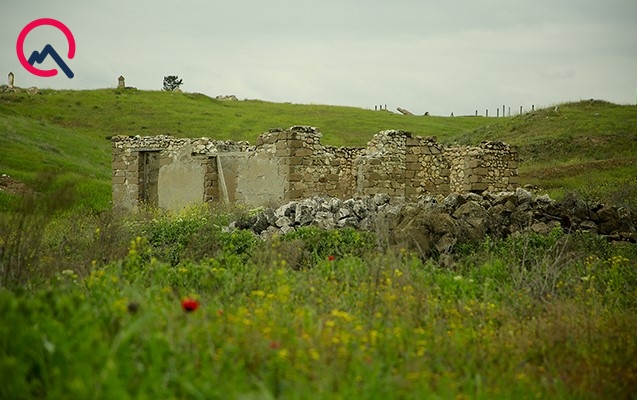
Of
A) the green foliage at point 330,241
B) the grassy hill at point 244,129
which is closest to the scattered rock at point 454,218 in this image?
the green foliage at point 330,241

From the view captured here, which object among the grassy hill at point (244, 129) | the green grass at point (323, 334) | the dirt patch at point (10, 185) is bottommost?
the dirt patch at point (10, 185)

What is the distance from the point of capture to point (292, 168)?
55.7ft

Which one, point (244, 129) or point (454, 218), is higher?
point (244, 129)

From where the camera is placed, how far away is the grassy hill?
83.9 feet

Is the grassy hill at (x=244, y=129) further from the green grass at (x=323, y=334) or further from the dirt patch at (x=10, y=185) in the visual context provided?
the green grass at (x=323, y=334)

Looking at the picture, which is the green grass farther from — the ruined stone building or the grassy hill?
the grassy hill

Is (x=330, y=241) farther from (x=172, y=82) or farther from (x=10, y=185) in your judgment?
(x=172, y=82)

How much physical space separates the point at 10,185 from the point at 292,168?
1106 cm

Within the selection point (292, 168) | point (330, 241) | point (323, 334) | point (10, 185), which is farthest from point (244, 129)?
point (323, 334)

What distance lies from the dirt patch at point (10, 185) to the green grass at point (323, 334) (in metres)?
14.6

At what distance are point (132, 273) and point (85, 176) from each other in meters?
21.2

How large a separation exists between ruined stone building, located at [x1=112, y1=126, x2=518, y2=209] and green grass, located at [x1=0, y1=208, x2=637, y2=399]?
8.36 m

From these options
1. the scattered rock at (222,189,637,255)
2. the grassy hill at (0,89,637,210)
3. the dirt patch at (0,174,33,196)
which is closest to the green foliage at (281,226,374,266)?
the scattered rock at (222,189,637,255)

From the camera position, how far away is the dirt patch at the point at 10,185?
21856 millimetres
